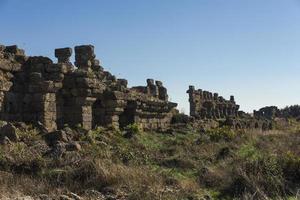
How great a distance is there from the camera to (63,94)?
723 inches

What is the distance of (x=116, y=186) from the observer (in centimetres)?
974

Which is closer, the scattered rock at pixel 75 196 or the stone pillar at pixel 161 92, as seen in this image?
the scattered rock at pixel 75 196

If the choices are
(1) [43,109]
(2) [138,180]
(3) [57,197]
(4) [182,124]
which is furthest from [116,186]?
(4) [182,124]

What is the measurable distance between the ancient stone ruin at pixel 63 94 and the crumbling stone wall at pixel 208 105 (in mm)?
13041

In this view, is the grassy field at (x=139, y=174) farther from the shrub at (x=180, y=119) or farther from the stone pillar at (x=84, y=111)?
the shrub at (x=180, y=119)

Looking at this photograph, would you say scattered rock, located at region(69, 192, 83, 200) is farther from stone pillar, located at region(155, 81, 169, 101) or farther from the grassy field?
stone pillar, located at region(155, 81, 169, 101)

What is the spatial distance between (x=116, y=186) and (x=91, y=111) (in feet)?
32.2

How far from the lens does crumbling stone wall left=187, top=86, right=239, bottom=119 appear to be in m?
37.8

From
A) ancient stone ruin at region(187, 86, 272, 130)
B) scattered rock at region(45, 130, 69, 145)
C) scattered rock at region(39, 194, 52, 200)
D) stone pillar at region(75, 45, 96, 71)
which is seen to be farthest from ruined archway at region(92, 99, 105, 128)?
ancient stone ruin at region(187, 86, 272, 130)

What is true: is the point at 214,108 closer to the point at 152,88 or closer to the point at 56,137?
the point at 152,88

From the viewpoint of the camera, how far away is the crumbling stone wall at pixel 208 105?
3778 centimetres

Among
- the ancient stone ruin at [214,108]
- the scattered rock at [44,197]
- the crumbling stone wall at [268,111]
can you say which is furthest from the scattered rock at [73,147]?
the crumbling stone wall at [268,111]

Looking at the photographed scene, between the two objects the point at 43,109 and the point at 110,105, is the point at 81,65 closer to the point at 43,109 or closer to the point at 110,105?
the point at 110,105

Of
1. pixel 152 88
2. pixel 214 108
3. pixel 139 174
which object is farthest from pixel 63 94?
pixel 214 108
